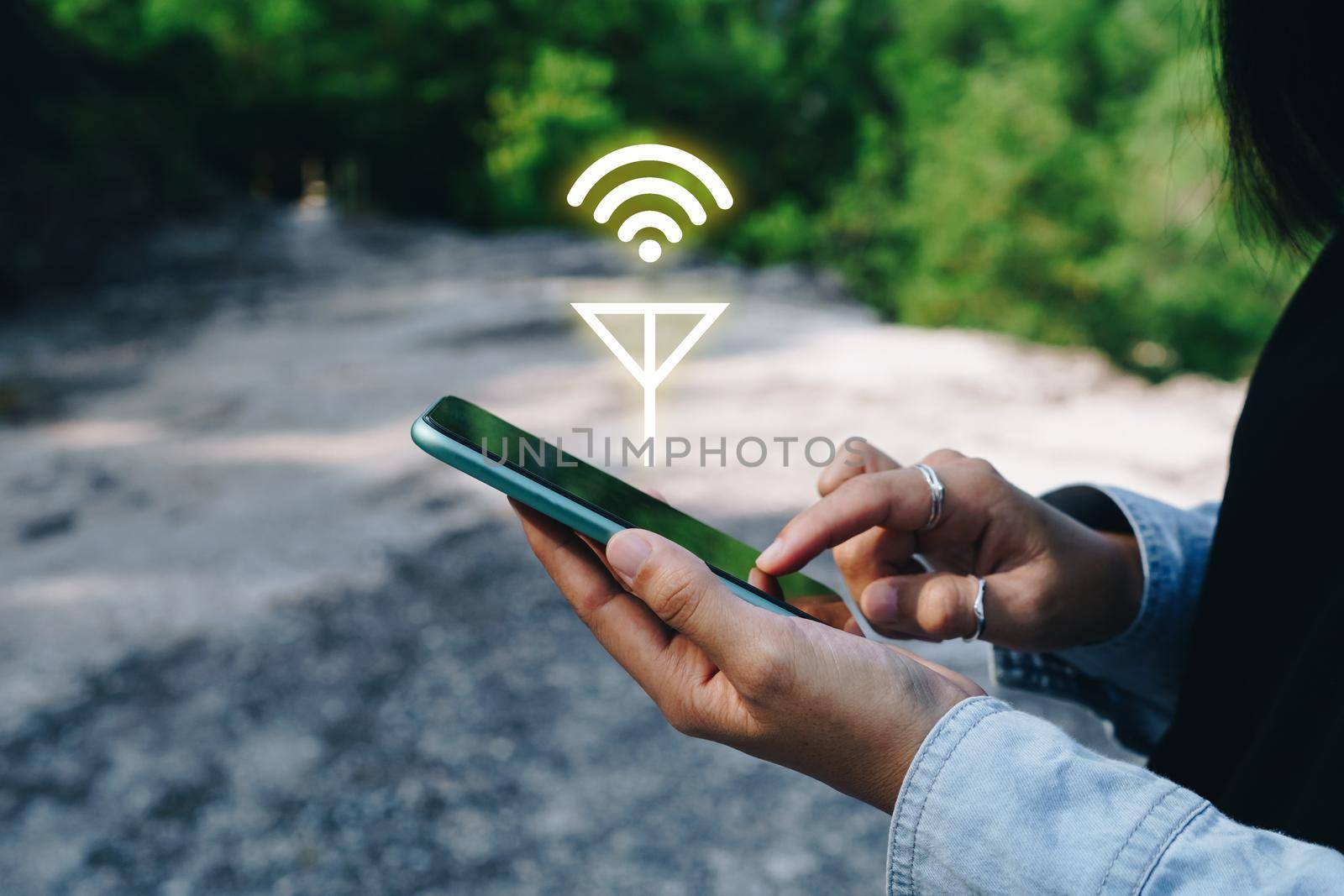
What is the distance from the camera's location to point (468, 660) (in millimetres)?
3020

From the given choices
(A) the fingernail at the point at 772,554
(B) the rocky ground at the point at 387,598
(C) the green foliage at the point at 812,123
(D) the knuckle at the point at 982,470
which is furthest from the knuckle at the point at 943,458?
(C) the green foliage at the point at 812,123

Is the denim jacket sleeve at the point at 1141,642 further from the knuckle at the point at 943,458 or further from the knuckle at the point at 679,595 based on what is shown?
the knuckle at the point at 679,595

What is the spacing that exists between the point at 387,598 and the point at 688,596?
8.81 ft

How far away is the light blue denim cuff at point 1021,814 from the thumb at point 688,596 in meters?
0.18

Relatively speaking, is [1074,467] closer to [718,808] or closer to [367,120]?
[718,808]

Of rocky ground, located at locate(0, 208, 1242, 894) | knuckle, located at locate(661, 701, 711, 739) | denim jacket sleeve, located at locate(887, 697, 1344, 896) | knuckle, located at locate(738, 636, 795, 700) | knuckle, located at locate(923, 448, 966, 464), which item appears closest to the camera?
denim jacket sleeve, located at locate(887, 697, 1344, 896)

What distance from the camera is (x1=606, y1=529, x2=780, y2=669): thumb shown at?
2.86 ft

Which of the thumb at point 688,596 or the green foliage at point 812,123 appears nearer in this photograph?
the thumb at point 688,596

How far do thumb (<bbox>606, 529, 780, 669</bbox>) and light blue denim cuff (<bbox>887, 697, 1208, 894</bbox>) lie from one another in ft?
0.60

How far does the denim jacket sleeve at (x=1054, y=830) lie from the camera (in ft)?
2.35

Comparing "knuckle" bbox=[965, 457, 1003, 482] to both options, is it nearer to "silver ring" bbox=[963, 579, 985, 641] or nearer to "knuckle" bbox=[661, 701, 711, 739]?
"silver ring" bbox=[963, 579, 985, 641]

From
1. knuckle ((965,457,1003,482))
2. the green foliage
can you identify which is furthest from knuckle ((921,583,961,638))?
the green foliage

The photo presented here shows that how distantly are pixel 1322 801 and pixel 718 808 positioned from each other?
183 centimetres

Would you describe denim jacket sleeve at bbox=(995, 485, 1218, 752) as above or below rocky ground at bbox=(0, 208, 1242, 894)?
above
